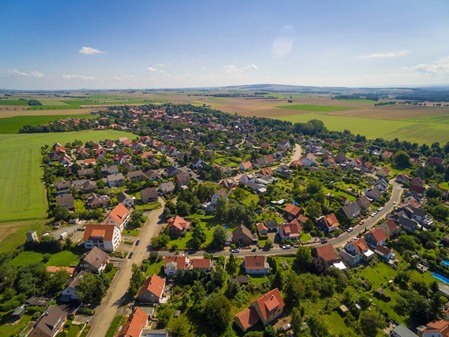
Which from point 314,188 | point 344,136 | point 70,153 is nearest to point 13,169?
point 70,153

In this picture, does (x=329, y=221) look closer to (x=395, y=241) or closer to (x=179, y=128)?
(x=395, y=241)

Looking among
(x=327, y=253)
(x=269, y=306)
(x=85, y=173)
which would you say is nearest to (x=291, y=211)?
(x=327, y=253)

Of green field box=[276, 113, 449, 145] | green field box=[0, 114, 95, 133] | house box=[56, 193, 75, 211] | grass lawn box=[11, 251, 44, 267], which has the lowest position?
grass lawn box=[11, 251, 44, 267]

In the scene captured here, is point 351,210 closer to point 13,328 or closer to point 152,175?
point 152,175

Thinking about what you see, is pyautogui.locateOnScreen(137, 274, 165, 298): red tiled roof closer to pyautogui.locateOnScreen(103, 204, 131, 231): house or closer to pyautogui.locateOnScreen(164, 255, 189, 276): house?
pyautogui.locateOnScreen(164, 255, 189, 276): house

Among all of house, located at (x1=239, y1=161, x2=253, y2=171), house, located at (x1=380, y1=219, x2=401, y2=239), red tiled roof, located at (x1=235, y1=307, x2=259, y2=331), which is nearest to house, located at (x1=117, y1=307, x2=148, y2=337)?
red tiled roof, located at (x1=235, y1=307, x2=259, y2=331)

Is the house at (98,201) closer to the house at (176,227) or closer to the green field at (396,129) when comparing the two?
the house at (176,227)

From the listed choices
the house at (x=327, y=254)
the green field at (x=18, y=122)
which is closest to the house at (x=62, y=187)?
Result: the house at (x=327, y=254)
